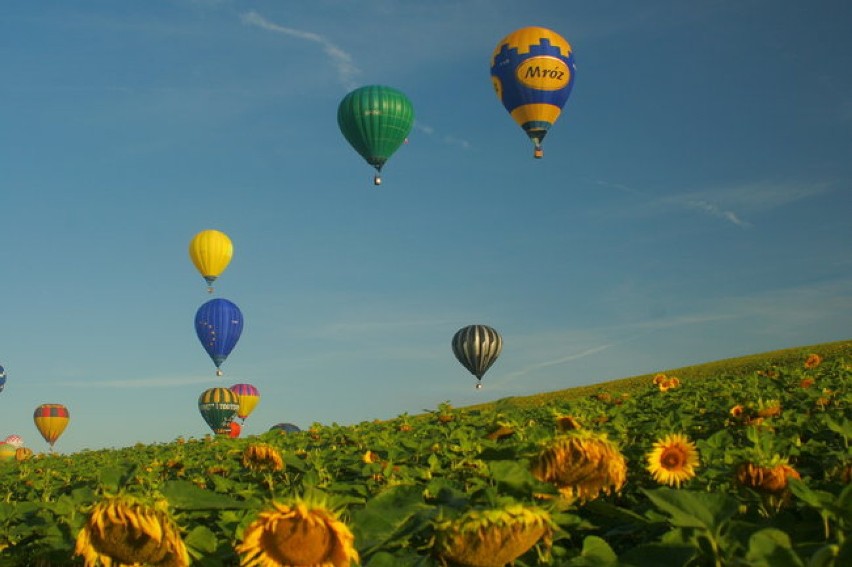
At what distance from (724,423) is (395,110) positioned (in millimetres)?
41440

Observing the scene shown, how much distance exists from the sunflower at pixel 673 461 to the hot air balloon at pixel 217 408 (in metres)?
51.0

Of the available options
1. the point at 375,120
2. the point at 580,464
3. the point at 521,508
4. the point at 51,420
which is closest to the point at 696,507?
the point at 580,464

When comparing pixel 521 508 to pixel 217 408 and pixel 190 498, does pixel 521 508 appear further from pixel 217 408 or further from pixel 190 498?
pixel 217 408

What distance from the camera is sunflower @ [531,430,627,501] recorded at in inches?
136

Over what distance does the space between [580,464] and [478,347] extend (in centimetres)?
4560

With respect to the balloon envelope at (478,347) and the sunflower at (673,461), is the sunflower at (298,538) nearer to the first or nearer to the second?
the sunflower at (673,461)

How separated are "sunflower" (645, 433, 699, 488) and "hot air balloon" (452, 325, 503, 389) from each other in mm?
43878

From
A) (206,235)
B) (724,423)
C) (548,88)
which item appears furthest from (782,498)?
(206,235)

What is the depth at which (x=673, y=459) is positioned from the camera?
504 cm

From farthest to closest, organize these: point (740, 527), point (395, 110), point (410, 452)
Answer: point (395, 110) < point (410, 452) < point (740, 527)

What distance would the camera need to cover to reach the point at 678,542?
2.96m

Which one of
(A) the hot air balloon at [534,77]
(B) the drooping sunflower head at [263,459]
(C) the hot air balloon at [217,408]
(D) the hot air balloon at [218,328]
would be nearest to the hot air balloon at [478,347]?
(A) the hot air balloon at [534,77]

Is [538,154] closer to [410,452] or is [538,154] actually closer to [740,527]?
[410,452]

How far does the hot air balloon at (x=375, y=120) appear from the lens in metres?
48.9
